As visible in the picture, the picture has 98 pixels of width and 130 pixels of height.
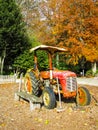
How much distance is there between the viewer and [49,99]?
32.4 feet

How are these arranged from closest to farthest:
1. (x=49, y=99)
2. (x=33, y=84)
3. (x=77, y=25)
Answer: (x=49, y=99), (x=33, y=84), (x=77, y=25)

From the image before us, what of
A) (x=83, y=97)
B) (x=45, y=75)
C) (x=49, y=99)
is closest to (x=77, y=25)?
(x=45, y=75)

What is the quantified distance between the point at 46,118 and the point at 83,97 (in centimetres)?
255

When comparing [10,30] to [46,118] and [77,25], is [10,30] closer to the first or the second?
[77,25]

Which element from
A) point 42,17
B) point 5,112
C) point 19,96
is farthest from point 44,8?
point 5,112

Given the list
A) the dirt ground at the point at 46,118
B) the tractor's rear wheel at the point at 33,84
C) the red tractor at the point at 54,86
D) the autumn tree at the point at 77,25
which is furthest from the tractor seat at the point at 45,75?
the autumn tree at the point at 77,25

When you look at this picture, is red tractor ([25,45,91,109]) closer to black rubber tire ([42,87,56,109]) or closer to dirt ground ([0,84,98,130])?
black rubber tire ([42,87,56,109])

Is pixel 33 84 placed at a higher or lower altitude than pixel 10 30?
lower

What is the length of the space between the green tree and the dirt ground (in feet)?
48.0

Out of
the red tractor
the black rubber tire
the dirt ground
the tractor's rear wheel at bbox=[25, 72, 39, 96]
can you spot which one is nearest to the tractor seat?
the red tractor

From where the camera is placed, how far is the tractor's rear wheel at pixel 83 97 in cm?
1047

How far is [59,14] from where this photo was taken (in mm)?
25266

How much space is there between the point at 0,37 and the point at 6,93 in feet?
36.8

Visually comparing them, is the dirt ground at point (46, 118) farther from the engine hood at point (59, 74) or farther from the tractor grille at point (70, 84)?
the engine hood at point (59, 74)
